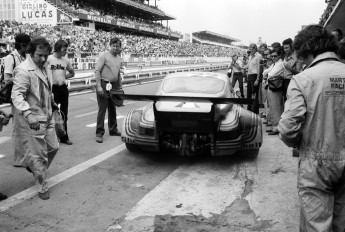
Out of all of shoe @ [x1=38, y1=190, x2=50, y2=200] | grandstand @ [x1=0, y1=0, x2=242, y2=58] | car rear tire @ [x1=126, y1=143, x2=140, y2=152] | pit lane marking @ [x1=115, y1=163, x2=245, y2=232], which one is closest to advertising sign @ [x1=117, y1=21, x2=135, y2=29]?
grandstand @ [x1=0, y1=0, x2=242, y2=58]

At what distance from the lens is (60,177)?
4.87 metres

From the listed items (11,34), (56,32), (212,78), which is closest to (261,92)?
(212,78)

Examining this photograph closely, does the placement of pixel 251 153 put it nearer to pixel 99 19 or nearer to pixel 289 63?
pixel 289 63

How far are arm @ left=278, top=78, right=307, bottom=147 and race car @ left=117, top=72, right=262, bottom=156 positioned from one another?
82.5 inches

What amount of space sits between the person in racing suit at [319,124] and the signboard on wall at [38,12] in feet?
143

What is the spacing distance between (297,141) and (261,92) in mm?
8672

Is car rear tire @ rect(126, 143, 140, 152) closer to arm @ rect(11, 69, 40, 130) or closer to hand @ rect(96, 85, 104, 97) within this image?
hand @ rect(96, 85, 104, 97)

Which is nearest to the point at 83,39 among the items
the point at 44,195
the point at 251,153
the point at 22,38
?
the point at 22,38

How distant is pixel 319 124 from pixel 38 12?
1815 inches

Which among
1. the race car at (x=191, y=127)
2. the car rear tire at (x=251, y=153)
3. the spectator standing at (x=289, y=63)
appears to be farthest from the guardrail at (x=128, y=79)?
the spectator standing at (x=289, y=63)

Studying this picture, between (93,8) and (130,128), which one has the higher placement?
(93,8)

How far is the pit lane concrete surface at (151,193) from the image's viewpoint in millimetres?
3549

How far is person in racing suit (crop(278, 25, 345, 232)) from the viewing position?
2.35 m

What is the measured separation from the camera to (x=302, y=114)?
236 cm
